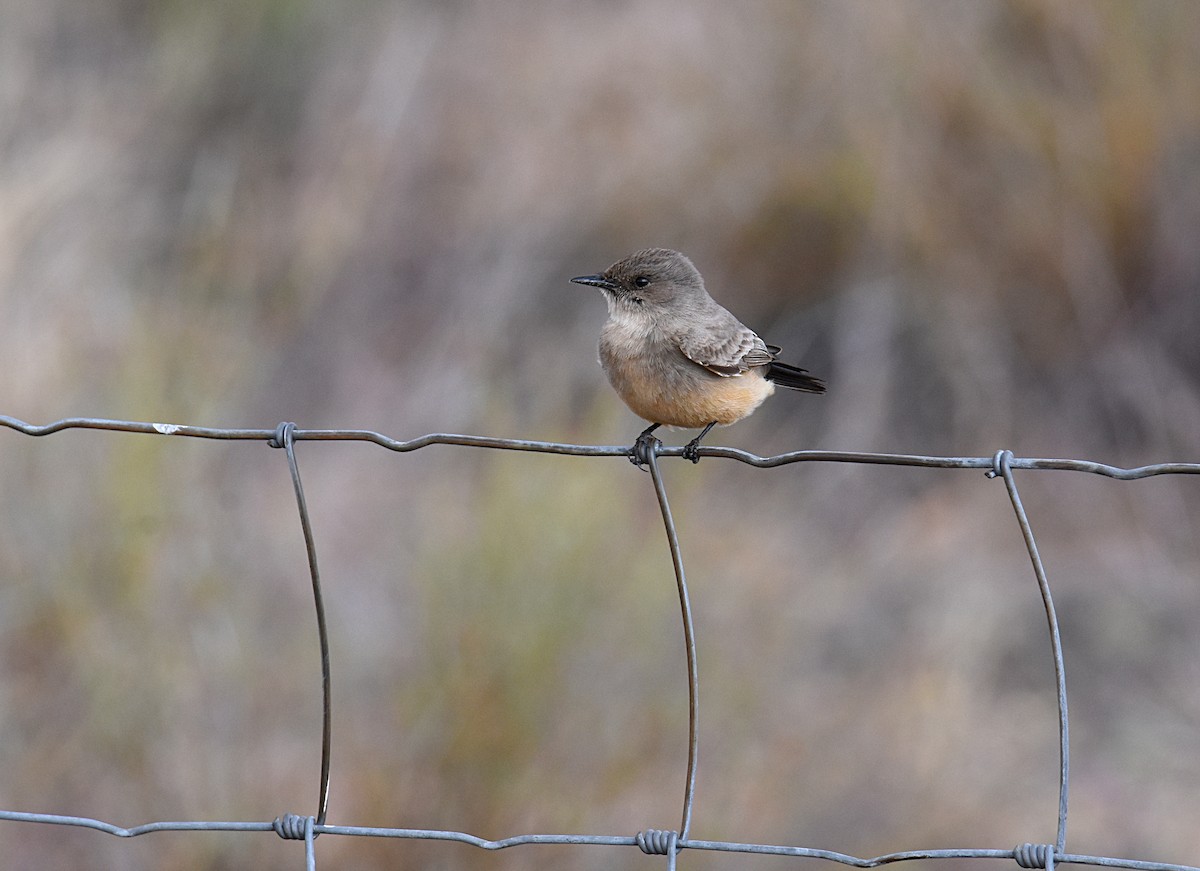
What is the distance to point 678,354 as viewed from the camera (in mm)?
3738

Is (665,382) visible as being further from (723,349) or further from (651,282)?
(651,282)

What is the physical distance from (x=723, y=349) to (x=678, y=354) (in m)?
0.13

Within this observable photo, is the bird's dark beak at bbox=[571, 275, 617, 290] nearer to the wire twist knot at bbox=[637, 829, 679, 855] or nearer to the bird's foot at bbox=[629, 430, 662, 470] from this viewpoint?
the bird's foot at bbox=[629, 430, 662, 470]

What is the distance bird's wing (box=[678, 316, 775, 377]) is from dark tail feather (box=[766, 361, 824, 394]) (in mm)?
72

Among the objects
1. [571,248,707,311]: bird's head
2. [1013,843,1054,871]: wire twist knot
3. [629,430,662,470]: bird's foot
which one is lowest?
[1013,843,1054,871]: wire twist knot

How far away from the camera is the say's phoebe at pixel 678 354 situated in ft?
12.0

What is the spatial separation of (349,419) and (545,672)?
119 inches

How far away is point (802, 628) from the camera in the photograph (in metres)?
4.77

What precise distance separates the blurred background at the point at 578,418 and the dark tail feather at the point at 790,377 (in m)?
0.64

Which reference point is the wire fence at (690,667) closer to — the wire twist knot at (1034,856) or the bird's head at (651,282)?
the wire twist knot at (1034,856)

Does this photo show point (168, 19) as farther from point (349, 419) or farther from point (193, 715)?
point (193, 715)

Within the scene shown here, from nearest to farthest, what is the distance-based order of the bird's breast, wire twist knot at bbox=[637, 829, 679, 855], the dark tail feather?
1. wire twist knot at bbox=[637, 829, 679, 855]
2. the bird's breast
3. the dark tail feather

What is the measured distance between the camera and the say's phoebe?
3.66 m

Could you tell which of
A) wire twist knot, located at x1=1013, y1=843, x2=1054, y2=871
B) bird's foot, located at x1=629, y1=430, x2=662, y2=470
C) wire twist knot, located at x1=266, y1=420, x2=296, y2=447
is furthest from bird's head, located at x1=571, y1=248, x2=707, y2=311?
wire twist knot, located at x1=1013, y1=843, x2=1054, y2=871
